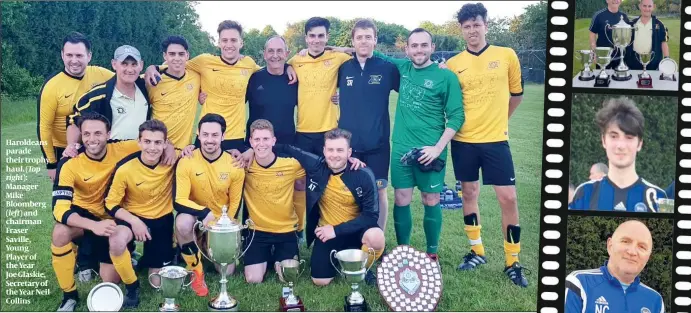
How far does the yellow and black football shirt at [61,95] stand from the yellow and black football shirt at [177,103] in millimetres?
411

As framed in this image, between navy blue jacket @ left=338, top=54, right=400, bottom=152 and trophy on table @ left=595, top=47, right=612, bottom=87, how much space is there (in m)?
1.58

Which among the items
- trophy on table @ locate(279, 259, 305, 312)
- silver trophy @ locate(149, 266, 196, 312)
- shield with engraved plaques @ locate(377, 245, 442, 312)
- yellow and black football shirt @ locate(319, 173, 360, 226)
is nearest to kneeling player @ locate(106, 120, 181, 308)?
silver trophy @ locate(149, 266, 196, 312)

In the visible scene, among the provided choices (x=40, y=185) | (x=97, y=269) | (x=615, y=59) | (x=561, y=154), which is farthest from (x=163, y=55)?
(x=615, y=59)

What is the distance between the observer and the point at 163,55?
5199mm

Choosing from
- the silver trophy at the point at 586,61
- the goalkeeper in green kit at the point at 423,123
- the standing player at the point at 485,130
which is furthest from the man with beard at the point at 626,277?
the goalkeeper in green kit at the point at 423,123

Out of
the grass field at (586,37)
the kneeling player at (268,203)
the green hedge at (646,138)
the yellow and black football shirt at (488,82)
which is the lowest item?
the kneeling player at (268,203)

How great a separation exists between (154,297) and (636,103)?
4098mm

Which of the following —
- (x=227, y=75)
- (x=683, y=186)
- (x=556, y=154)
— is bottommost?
(x=683, y=186)

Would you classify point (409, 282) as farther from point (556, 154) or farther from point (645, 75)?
point (645, 75)

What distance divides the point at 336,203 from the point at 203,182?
1065 mm

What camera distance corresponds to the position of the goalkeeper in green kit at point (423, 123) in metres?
5.21

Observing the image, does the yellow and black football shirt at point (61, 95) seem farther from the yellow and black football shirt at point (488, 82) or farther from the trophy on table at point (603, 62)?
the trophy on table at point (603, 62)

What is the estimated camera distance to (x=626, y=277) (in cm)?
515

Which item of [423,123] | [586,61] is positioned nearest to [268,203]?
[423,123]
